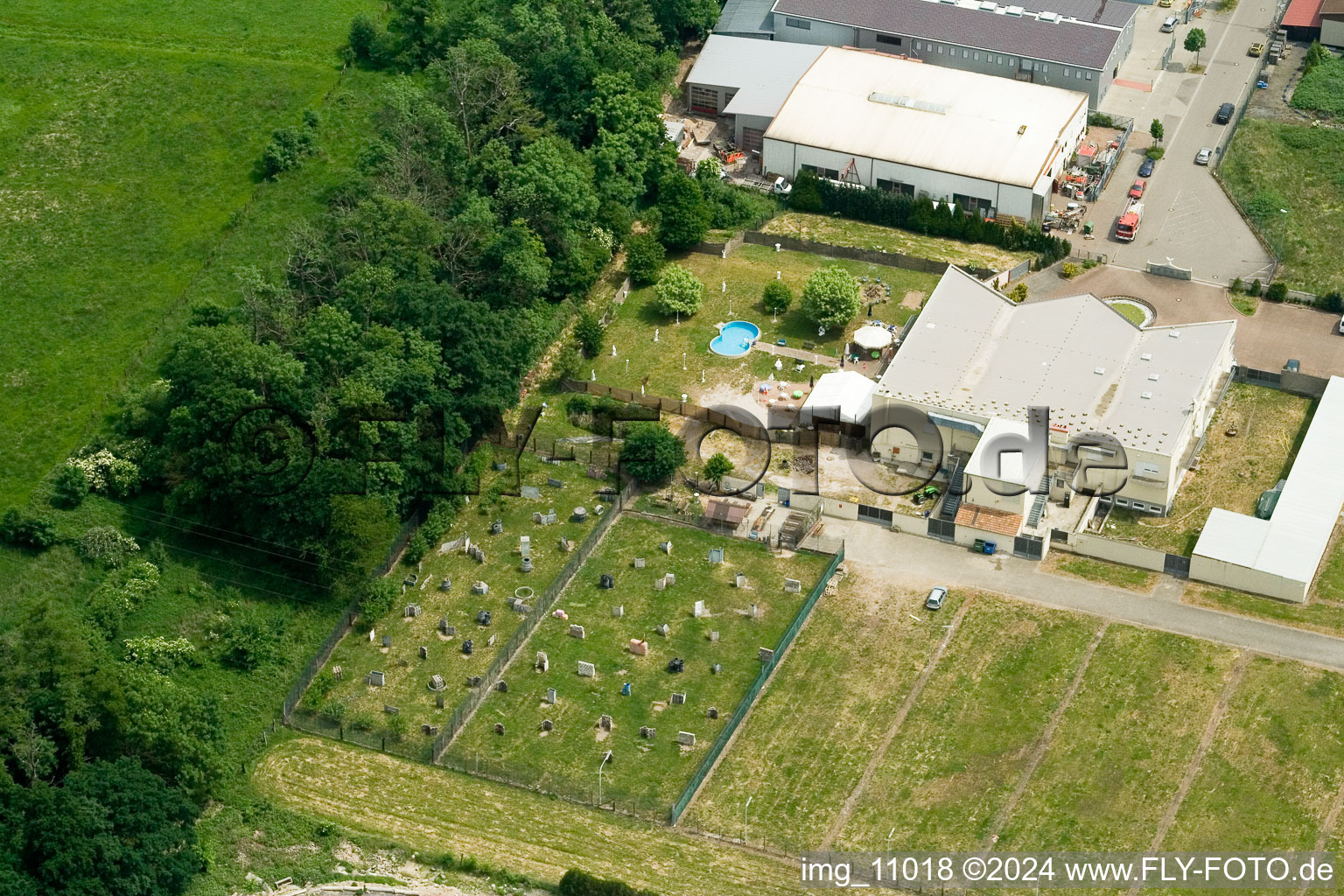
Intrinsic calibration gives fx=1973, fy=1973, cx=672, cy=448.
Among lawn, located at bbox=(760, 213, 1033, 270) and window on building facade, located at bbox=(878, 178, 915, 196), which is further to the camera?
window on building facade, located at bbox=(878, 178, 915, 196)

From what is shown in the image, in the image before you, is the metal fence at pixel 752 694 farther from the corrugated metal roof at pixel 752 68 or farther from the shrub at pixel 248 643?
the corrugated metal roof at pixel 752 68

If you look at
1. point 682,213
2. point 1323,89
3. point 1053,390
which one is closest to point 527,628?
point 1053,390

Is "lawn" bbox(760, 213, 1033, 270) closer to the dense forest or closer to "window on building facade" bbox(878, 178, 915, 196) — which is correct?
"window on building facade" bbox(878, 178, 915, 196)

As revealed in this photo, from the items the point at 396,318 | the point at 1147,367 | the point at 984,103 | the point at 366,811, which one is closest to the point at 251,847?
the point at 366,811

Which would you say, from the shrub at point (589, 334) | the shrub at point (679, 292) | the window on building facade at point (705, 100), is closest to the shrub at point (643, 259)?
the shrub at point (679, 292)

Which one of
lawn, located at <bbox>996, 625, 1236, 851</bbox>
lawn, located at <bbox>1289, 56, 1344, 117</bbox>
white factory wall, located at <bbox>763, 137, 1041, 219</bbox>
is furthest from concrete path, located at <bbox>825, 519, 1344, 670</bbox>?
lawn, located at <bbox>1289, 56, 1344, 117</bbox>

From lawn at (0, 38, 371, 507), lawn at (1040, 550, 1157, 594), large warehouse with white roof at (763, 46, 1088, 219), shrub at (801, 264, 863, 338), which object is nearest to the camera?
lawn at (1040, 550, 1157, 594)
